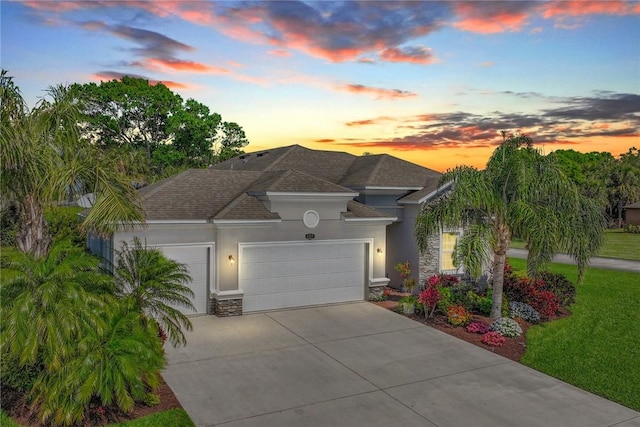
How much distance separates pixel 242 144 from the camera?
140ft

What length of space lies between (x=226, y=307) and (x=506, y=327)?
8.37 metres

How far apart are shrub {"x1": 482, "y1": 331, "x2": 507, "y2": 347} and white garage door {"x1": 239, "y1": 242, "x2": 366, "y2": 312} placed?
532cm

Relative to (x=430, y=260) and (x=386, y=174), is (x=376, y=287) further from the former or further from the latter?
(x=386, y=174)

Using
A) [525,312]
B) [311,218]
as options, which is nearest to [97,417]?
[311,218]

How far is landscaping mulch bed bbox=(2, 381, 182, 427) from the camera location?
24.4 feet

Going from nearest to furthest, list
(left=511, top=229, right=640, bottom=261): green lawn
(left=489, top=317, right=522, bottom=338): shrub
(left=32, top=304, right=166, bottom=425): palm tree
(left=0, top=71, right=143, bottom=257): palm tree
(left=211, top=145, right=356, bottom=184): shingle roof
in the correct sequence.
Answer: (left=32, top=304, right=166, bottom=425): palm tree, (left=0, top=71, right=143, bottom=257): palm tree, (left=489, top=317, right=522, bottom=338): shrub, (left=211, top=145, right=356, bottom=184): shingle roof, (left=511, top=229, right=640, bottom=261): green lawn

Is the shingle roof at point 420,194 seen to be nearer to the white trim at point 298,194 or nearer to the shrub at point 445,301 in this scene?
the white trim at point 298,194

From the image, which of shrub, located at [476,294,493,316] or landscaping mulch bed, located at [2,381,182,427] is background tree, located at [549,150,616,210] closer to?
shrub, located at [476,294,493,316]

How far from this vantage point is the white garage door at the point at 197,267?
14.0 m

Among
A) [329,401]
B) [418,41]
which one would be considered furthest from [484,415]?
[418,41]

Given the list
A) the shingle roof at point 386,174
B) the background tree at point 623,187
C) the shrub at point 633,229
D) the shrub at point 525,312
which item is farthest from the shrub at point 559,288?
the background tree at point 623,187

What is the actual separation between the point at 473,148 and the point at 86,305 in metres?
23.2

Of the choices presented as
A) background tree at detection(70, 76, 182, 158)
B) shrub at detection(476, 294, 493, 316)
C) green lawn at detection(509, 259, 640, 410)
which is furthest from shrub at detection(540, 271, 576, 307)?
background tree at detection(70, 76, 182, 158)

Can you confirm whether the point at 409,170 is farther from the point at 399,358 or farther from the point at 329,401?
the point at 329,401
